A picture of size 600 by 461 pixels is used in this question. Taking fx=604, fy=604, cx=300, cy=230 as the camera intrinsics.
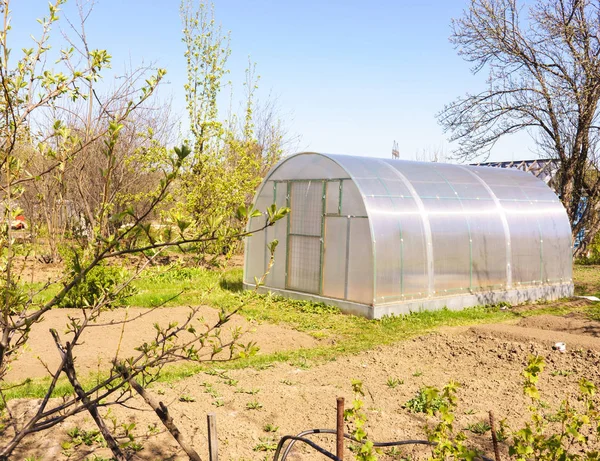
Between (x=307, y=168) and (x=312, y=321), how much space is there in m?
3.12

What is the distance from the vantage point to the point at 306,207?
37.5 feet

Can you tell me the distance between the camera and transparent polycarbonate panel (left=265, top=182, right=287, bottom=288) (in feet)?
38.8

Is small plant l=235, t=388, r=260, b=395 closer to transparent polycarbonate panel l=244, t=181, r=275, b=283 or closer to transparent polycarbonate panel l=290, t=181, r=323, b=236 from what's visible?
transparent polycarbonate panel l=290, t=181, r=323, b=236

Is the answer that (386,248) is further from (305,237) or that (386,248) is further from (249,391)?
(249,391)

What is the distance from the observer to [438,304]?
35.6 ft

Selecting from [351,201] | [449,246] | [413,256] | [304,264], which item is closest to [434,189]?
[449,246]

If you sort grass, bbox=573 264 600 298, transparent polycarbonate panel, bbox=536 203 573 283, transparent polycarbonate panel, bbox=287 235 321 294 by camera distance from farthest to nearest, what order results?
grass, bbox=573 264 600 298, transparent polycarbonate panel, bbox=536 203 573 283, transparent polycarbonate panel, bbox=287 235 321 294

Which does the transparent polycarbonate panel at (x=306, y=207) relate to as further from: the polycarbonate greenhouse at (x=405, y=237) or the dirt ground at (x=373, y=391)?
the dirt ground at (x=373, y=391)

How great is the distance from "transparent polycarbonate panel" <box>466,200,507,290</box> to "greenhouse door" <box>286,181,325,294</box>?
9.79 feet

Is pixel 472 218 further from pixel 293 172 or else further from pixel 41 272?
pixel 41 272

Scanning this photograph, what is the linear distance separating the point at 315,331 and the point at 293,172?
147 inches

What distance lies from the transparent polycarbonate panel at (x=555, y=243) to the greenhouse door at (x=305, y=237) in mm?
5203

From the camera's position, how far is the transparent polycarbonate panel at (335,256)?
413 inches

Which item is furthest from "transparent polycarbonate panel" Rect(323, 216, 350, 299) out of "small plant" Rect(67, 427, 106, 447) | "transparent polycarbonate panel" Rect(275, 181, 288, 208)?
"small plant" Rect(67, 427, 106, 447)
